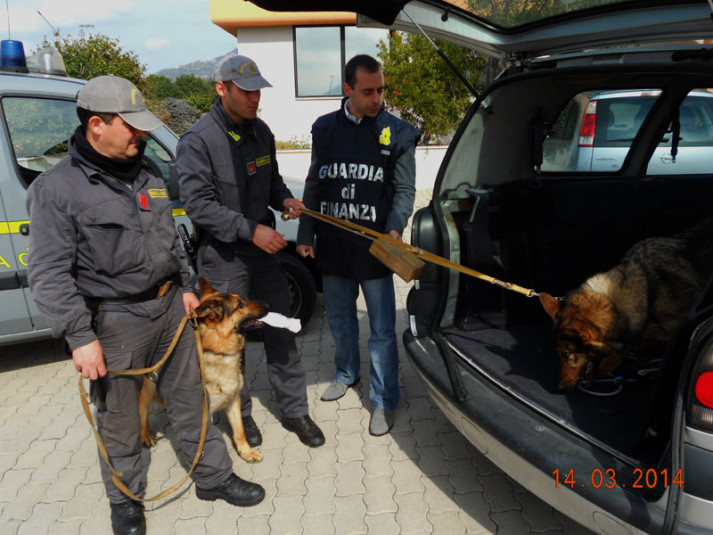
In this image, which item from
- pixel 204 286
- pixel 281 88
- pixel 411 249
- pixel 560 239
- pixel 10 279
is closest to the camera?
pixel 411 249

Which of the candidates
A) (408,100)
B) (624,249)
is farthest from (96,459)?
(408,100)

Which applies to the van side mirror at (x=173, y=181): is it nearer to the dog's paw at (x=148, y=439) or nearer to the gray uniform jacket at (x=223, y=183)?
the gray uniform jacket at (x=223, y=183)

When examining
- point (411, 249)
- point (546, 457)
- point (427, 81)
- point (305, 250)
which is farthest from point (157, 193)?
point (427, 81)

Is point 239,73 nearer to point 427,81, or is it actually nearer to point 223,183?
point 223,183

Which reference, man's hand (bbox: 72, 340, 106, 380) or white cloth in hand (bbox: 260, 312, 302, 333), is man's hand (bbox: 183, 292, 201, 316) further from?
man's hand (bbox: 72, 340, 106, 380)

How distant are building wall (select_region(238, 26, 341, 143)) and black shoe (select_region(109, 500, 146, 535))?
12.2 m

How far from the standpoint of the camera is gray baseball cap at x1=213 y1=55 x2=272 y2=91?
8.85ft

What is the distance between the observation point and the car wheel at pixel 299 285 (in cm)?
444

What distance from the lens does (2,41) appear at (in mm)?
4043

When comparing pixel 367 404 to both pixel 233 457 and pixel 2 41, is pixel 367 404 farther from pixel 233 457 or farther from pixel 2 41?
pixel 2 41

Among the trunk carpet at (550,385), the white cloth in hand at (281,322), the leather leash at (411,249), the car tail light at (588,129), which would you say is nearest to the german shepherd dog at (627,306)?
the trunk carpet at (550,385)

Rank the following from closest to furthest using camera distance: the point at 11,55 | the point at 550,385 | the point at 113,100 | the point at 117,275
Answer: the point at 113,100, the point at 117,275, the point at 550,385, the point at 11,55

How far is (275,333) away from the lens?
313 centimetres

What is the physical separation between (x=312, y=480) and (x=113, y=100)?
2140 mm
